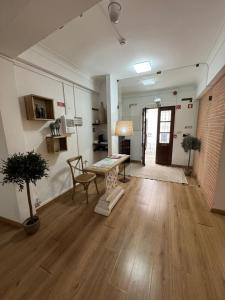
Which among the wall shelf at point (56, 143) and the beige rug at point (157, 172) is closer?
the wall shelf at point (56, 143)

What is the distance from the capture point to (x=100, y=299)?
46.5 inches

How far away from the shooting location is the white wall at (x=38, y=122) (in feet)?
5.90

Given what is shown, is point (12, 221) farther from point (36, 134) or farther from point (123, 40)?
point (123, 40)

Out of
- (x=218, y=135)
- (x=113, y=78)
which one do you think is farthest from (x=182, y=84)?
(x=218, y=135)

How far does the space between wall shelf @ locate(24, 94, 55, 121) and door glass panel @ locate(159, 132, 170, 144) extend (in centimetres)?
388

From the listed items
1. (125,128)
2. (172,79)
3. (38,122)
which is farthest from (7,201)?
(172,79)

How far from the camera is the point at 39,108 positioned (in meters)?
2.23

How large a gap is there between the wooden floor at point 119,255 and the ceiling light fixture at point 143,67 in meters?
Answer: 2.81

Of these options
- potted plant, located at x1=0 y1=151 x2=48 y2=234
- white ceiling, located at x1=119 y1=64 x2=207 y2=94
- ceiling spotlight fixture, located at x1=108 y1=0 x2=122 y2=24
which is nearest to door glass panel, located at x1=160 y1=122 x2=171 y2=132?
white ceiling, located at x1=119 y1=64 x2=207 y2=94

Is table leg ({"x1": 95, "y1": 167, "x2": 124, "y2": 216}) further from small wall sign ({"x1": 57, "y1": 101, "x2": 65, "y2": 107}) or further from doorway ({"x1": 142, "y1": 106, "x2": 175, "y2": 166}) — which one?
doorway ({"x1": 142, "y1": 106, "x2": 175, "y2": 166})

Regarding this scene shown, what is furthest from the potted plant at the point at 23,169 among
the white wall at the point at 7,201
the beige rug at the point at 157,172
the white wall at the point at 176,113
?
the white wall at the point at 176,113

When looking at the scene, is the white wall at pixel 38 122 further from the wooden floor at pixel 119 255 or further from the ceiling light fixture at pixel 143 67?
the ceiling light fixture at pixel 143 67

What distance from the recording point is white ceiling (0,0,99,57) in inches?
42.4

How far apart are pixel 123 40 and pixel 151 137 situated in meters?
5.81
